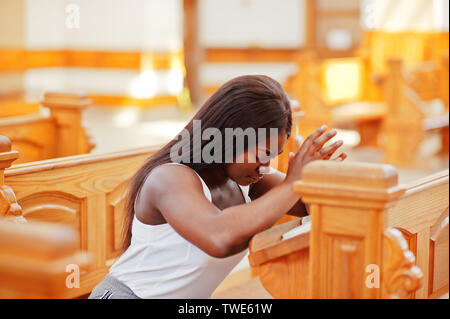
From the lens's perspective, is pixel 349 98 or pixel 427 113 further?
pixel 349 98

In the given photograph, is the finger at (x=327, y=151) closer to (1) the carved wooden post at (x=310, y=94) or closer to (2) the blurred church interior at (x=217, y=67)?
(2) the blurred church interior at (x=217, y=67)

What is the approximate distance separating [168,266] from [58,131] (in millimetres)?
3148

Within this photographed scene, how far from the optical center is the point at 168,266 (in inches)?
69.2

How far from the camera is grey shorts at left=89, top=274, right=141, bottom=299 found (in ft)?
5.89

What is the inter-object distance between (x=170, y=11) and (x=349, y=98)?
3.81 m

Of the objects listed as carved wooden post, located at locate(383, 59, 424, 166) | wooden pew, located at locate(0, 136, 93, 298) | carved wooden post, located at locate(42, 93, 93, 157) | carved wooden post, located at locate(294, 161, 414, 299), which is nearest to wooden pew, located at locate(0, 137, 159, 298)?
carved wooden post, located at locate(42, 93, 93, 157)

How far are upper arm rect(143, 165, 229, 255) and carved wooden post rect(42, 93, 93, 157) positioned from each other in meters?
2.96

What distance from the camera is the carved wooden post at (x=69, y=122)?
462 cm

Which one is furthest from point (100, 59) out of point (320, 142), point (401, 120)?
point (320, 142)

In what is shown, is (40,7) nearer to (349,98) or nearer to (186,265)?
(349,98)

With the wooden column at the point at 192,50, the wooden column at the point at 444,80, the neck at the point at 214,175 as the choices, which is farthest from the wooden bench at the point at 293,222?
the wooden column at the point at 192,50

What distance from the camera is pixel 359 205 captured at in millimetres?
1529
